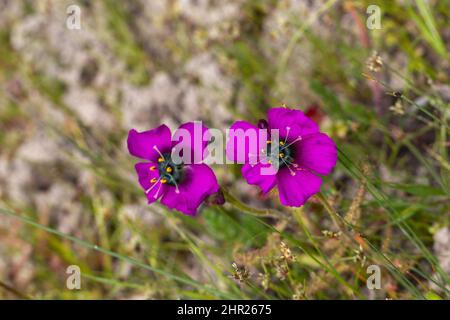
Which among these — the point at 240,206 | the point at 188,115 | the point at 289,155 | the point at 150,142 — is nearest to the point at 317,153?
the point at 289,155

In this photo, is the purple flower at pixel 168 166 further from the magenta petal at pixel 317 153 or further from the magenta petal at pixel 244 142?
the magenta petal at pixel 317 153

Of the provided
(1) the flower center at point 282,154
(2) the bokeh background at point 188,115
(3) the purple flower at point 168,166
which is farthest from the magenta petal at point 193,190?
(2) the bokeh background at point 188,115

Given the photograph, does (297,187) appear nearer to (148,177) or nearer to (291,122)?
(291,122)
